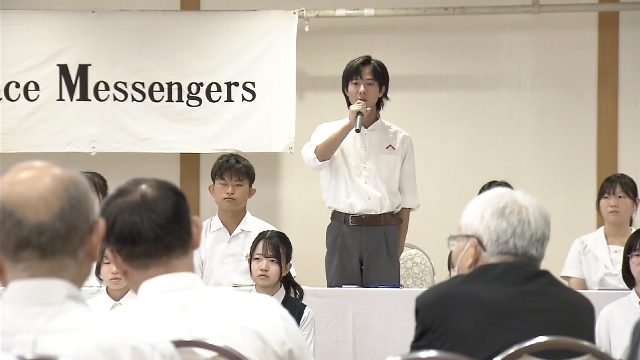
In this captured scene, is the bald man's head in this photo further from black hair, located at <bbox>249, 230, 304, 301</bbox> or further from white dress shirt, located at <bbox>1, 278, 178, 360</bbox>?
black hair, located at <bbox>249, 230, 304, 301</bbox>

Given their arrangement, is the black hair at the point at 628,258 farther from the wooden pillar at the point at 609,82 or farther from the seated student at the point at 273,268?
the wooden pillar at the point at 609,82

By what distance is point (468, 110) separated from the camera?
18.1 ft

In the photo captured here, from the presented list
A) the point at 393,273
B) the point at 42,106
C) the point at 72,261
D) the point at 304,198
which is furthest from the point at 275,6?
the point at 72,261

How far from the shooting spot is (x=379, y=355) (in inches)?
129

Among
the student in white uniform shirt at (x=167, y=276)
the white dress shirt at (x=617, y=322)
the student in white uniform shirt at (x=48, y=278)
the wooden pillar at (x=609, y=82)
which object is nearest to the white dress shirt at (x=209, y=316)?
the student in white uniform shirt at (x=167, y=276)

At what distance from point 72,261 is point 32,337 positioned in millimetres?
128

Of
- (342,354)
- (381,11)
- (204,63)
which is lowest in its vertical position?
(342,354)

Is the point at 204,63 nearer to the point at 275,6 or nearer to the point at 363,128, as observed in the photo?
the point at 275,6

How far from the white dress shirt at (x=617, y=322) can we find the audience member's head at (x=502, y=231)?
4.53 ft

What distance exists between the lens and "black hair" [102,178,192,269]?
1.51 metres

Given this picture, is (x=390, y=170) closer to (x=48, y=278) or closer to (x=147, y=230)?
(x=147, y=230)

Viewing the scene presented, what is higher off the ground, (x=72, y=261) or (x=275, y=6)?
(x=275, y=6)

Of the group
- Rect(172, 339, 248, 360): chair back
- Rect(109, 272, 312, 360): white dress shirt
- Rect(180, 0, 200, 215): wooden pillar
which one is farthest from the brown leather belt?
Rect(172, 339, 248, 360): chair back

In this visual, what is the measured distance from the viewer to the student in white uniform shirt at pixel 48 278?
1.20 m
